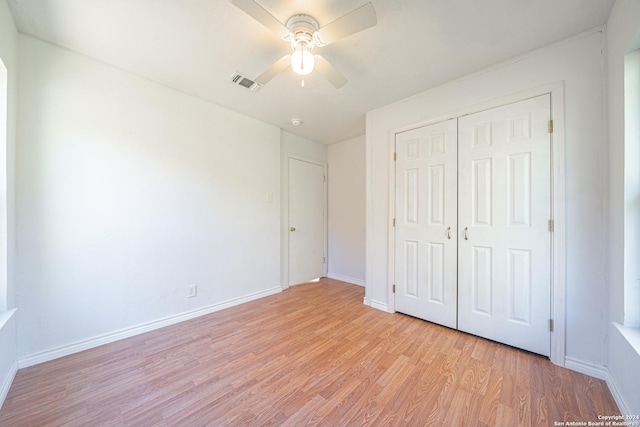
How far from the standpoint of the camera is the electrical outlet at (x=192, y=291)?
2.53m

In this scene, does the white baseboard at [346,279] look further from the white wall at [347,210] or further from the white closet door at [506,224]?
the white closet door at [506,224]

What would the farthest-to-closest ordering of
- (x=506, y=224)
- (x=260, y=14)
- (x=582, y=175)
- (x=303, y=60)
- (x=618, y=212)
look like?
1. (x=506, y=224)
2. (x=582, y=175)
3. (x=303, y=60)
4. (x=618, y=212)
5. (x=260, y=14)

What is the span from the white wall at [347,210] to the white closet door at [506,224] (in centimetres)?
178

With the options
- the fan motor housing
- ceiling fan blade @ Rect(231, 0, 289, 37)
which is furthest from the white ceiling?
ceiling fan blade @ Rect(231, 0, 289, 37)

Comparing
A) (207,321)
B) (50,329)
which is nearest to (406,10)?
(207,321)

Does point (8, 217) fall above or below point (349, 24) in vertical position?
below

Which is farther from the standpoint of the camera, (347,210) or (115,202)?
(347,210)

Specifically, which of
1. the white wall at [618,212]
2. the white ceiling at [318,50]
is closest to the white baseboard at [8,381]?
the white ceiling at [318,50]

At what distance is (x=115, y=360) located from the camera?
5.95 ft

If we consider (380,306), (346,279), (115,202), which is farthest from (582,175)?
(115,202)

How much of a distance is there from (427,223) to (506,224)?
2.12 feet

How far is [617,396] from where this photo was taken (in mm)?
1382

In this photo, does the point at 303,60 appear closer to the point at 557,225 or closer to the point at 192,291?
the point at 557,225

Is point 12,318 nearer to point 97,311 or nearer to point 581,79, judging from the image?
point 97,311
